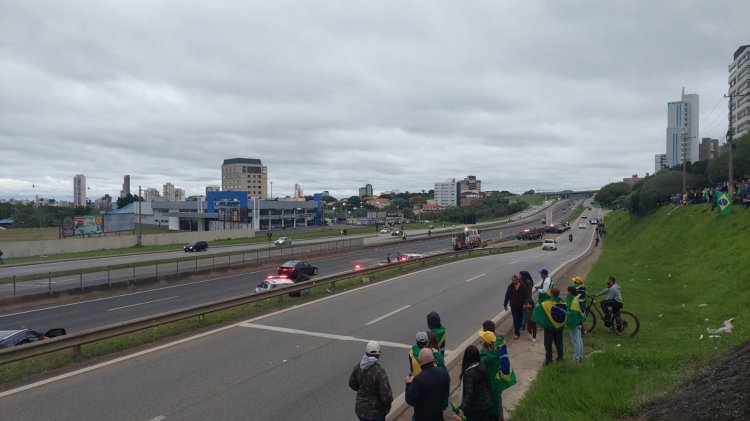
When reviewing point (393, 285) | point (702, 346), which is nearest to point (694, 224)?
point (393, 285)

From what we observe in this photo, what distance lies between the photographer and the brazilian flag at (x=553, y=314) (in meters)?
8.23

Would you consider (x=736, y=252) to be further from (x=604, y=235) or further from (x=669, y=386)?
(x=604, y=235)

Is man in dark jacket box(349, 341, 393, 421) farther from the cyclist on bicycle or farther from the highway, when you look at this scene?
the cyclist on bicycle

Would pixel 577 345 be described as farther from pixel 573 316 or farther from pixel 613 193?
pixel 613 193

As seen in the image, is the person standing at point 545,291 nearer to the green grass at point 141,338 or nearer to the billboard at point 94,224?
the green grass at point 141,338

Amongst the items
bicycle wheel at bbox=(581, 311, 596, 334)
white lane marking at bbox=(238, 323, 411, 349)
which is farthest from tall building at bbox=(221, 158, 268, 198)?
bicycle wheel at bbox=(581, 311, 596, 334)

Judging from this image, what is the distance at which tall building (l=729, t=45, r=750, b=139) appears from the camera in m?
84.4

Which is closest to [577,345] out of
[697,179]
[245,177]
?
[697,179]

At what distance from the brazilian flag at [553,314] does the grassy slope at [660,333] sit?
70 cm

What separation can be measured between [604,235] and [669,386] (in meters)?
63.3

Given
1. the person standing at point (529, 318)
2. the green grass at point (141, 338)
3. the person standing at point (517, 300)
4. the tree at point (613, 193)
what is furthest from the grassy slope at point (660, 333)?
the tree at point (613, 193)

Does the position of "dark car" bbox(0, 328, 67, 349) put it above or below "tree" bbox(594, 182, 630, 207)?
below

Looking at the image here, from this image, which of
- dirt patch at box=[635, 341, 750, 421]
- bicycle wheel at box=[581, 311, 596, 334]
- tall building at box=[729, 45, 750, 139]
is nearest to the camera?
dirt patch at box=[635, 341, 750, 421]

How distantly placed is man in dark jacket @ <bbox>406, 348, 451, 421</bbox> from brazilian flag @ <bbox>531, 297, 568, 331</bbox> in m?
3.70
